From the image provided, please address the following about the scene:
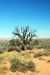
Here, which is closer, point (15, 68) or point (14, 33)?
point (15, 68)

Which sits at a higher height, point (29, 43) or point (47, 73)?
point (29, 43)

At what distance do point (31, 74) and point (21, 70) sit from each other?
1.11 m

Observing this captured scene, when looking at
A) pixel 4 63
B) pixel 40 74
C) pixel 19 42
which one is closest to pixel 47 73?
pixel 40 74

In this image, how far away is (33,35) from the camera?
33.3 meters

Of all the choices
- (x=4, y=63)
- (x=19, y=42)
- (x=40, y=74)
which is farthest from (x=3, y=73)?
(x=19, y=42)

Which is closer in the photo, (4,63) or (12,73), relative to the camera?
(12,73)

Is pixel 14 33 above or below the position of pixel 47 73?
above

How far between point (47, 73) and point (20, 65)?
2212 mm

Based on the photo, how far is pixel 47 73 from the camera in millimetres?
11227

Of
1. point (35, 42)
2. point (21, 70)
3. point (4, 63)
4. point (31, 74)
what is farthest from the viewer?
point (35, 42)

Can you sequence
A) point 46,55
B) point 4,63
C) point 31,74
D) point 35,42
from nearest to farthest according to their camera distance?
point 31,74 → point 4,63 → point 46,55 → point 35,42

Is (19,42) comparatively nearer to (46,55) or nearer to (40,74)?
(46,55)

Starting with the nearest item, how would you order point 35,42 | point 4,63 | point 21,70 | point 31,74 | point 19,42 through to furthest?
point 31,74 → point 21,70 → point 4,63 → point 19,42 → point 35,42

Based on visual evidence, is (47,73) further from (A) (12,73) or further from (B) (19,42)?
(B) (19,42)
